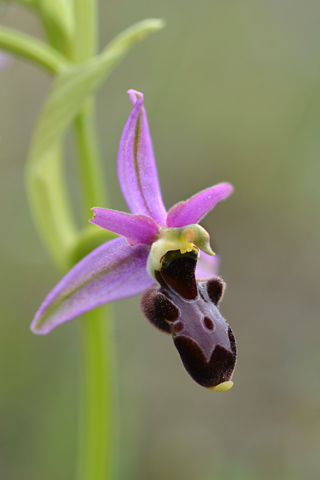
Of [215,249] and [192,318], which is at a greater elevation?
[215,249]

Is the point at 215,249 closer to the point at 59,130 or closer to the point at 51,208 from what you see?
the point at 51,208

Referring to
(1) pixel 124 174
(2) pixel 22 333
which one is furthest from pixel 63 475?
(1) pixel 124 174

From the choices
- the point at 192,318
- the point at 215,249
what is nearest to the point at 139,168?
the point at 192,318

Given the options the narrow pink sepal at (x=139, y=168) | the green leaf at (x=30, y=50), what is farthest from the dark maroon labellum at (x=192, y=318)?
the green leaf at (x=30, y=50)

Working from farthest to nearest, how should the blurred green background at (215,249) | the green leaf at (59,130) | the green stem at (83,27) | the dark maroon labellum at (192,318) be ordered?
the blurred green background at (215,249)
the green stem at (83,27)
the green leaf at (59,130)
the dark maroon labellum at (192,318)

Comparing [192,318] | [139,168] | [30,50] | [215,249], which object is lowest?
[192,318]

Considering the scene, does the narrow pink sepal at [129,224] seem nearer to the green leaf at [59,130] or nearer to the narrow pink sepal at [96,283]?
the narrow pink sepal at [96,283]

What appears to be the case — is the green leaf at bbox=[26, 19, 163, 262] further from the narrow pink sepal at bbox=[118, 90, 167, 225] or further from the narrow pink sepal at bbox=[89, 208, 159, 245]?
the narrow pink sepal at bbox=[89, 208, 159, 245]
